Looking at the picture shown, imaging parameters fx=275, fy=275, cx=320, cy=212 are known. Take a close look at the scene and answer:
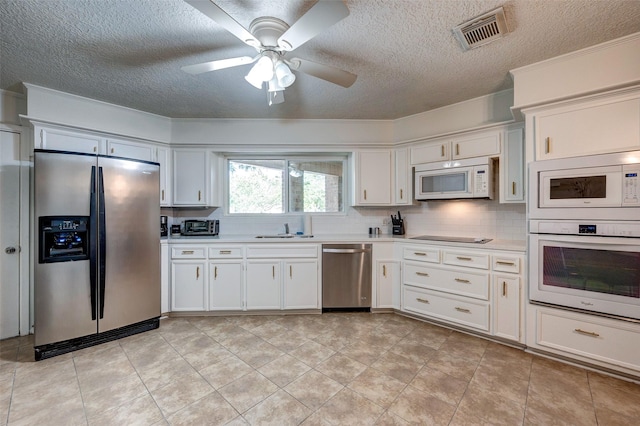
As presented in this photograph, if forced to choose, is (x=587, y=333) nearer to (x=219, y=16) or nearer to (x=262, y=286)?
(x=262, y=286)

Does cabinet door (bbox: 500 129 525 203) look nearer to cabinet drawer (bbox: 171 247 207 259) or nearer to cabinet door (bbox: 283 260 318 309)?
cabinet door (bbox: 283 260 318 309)

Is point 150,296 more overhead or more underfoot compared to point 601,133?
more underfoot

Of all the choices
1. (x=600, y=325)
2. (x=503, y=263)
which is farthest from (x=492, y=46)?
(x=600, y=325)

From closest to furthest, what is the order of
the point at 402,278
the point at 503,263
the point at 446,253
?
the point at 503,263 → the point at 446,253 → the point at 402,278

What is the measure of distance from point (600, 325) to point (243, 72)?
337 cm

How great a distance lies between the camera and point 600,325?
6.62ft

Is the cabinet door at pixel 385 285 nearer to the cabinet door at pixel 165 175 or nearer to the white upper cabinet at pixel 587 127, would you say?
the white upper cabinet at pixel 587 127

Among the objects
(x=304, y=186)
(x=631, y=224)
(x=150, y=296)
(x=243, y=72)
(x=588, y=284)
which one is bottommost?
(x=150, y=296)

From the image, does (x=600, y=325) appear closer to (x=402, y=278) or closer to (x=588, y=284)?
(x=588, y=284)

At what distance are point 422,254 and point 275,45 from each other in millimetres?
2439

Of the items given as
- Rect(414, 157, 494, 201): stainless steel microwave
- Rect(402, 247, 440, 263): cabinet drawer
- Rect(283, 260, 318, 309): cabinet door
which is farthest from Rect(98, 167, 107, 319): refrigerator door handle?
Rect(414, 157, 494, 201): stainless steel microwave

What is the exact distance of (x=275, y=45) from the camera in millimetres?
1710

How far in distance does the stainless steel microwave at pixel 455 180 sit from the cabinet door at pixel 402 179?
0.38 feet

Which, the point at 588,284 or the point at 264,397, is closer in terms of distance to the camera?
the point at 264,397
